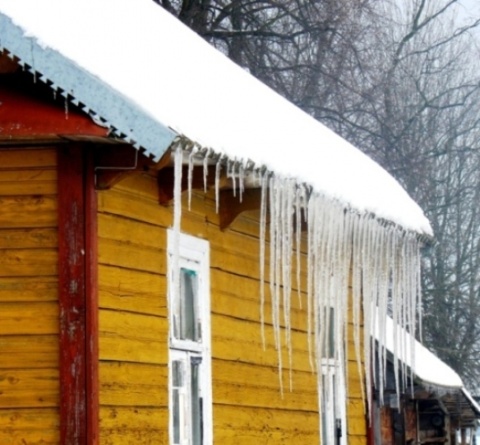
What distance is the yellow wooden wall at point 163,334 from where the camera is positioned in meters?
8.78

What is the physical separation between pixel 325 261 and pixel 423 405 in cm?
1142

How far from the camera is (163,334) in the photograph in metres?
9.36

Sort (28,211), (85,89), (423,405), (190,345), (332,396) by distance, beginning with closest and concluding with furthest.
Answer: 1. (85,89)
2. (28,211)
3. (190,345)
4. (332,396)
5. (423,405)

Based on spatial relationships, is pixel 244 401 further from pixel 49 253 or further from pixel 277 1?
pixel 277 1

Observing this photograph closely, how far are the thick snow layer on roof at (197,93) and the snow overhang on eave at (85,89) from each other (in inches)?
1.8

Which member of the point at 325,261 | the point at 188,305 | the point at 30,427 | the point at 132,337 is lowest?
the point at 30,427

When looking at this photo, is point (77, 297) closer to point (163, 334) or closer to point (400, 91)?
point (163, 334)

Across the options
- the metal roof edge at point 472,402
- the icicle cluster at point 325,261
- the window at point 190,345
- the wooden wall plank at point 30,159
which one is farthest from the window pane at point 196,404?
the metal roof edge at point 472,402

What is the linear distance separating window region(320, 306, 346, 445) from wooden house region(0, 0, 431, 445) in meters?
0.98

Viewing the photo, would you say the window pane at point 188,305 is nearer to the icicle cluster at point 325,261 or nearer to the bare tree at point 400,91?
the icicle cluster at point 325,261

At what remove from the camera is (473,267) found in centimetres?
3928

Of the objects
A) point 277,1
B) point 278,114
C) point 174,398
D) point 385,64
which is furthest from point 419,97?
point 174,398

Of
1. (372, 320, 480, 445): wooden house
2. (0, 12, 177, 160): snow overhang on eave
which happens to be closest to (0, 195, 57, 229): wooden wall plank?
(0, 12, 177, 160): snow overhang on eave

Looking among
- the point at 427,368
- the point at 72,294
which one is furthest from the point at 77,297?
the point at 427,368
